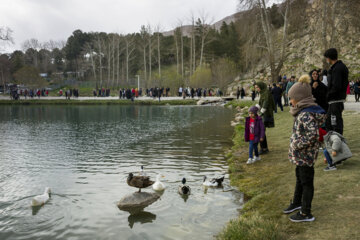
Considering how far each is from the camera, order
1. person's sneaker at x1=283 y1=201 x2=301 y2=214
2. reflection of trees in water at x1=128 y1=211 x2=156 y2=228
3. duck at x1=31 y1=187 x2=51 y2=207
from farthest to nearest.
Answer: duck at x1=31 y1=187 x2=51 y2=207 → reflection of trees in water at x1=128 y1=211 x2=156 y2=228 → person's sneaker at x1=283 y1=201 x2=301 y2=214

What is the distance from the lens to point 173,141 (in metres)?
15.6

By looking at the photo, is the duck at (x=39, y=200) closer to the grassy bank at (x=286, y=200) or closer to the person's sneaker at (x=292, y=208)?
the grassy bank at (x=286, y=200)

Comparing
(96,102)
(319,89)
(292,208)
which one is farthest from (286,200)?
(96,102)

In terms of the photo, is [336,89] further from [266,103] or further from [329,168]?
[266,103]

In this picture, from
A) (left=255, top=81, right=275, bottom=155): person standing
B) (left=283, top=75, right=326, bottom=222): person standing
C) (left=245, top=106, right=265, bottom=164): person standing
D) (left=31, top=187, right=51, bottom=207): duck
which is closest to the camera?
(left=283, top=75, right=326, bottom=222): person standing

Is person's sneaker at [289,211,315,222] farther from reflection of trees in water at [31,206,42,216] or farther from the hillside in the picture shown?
the hillside

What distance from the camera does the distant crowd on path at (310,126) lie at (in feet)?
15.2

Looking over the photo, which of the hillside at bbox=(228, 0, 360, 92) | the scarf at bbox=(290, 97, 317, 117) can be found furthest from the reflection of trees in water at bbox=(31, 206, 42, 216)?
the hillside at bbox=(228, 0, 360, 92)

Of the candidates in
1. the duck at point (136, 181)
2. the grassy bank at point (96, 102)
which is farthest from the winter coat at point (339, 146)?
the grassy bank at point (96, 102)

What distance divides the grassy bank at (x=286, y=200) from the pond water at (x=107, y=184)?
654 mm

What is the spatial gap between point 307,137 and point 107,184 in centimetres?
620

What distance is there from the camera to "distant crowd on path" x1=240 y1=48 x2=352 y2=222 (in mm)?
4645

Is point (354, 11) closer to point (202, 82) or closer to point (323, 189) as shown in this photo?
point (323, 189)

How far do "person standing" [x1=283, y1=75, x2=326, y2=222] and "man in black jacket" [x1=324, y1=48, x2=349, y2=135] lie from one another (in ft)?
7.24
